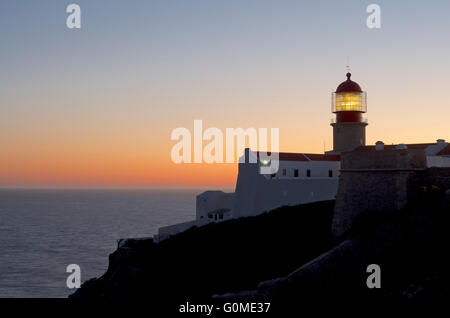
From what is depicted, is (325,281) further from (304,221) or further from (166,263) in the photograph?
(166,263)

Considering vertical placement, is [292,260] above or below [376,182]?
below

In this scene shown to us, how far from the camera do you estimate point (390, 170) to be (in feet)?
90.7

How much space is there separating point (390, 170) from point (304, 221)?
31.3 ft

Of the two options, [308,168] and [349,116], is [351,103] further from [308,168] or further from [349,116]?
[308,168]

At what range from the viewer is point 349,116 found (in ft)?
153

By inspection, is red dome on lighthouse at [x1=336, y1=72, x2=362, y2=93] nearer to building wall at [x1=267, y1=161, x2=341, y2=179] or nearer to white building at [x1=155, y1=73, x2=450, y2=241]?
white building at [x1=155, y1=73, x2=450, y2=241]

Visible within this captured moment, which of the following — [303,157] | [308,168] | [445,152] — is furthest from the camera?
[303,157]

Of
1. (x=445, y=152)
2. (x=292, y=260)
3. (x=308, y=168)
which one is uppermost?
Answer: (x=445, y=152)

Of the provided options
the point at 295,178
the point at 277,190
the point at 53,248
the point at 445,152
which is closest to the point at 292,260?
the point at 277,190

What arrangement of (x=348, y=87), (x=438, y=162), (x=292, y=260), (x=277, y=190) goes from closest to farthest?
(x=292, y=260) → (x=438, y=162) → (x=277, y=190) → (x=348, y=87)

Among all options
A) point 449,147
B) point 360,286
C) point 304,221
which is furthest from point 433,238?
point 449,147
